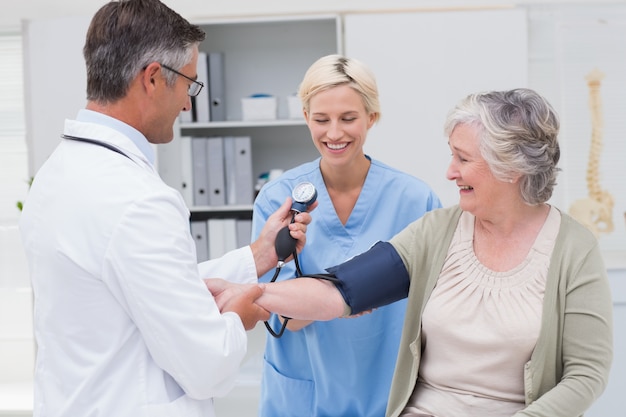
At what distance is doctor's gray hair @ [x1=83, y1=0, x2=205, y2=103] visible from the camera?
1.22 metres

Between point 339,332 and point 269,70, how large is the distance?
2.36 m

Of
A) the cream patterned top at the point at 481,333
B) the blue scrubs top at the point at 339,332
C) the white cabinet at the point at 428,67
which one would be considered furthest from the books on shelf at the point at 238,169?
the cream patterned top at the point at 481,333

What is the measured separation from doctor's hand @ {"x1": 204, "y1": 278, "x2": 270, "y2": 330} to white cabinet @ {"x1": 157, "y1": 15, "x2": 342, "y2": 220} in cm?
233

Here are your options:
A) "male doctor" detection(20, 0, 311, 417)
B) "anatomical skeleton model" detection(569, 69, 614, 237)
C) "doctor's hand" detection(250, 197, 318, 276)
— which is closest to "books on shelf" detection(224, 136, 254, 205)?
"anatomical skeleton model" detection(569, 69, 614, 237)

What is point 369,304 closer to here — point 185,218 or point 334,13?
point 185,218

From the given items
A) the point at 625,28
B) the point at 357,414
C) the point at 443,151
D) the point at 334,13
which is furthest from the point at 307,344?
the point at 625,28

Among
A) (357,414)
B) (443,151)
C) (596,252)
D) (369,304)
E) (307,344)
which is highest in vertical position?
(443,151)

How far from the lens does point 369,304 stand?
61.7 inches

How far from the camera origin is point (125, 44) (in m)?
1.21

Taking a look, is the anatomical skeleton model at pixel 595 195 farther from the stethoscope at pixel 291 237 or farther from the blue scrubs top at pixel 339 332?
the stethoscope at pixel 291 237

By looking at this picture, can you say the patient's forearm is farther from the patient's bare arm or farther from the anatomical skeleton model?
the anatomical skeleton model

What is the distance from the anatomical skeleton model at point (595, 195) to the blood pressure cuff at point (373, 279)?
2.14 m

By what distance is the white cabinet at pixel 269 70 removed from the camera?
3.84 meters

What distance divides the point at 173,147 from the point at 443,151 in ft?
4.04
